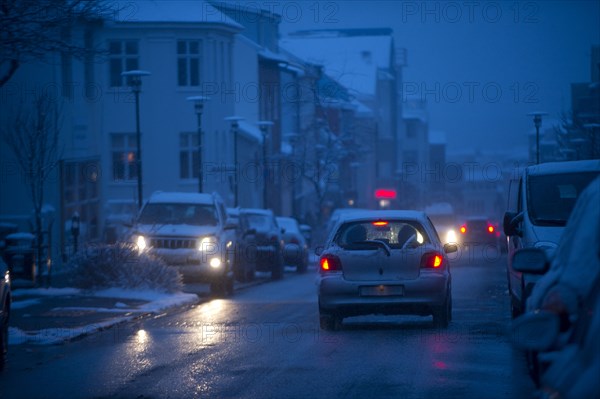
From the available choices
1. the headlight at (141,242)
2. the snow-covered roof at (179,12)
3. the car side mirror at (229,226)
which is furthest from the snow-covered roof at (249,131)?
the headlight at (141,242)

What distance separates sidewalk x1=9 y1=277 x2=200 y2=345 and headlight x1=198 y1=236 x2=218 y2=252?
145cm

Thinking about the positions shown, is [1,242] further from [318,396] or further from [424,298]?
[318,396]

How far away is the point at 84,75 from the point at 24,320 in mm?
18314

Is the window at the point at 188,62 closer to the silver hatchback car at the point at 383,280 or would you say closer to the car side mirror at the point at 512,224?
the silver hatchback car at the point at 383,280

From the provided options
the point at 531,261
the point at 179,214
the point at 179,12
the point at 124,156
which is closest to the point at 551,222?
the point at 531,261

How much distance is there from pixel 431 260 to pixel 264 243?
56.8 ft

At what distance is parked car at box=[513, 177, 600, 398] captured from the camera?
4.30 meters

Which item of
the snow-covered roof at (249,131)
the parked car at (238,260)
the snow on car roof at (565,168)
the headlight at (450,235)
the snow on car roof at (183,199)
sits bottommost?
the headlight at (450,235)

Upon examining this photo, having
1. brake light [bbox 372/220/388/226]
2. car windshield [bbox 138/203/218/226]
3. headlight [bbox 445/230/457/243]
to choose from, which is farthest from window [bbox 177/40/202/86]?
brake light [bbox 372/220/388/226]

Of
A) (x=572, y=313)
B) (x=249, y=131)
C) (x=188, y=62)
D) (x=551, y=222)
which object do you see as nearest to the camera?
(x=572, y=313)

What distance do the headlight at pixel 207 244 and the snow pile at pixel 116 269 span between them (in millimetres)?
1746

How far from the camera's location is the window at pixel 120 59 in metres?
41.7

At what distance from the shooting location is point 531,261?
621 cm

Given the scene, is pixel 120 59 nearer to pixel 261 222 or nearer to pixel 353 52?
pixel 261 222
